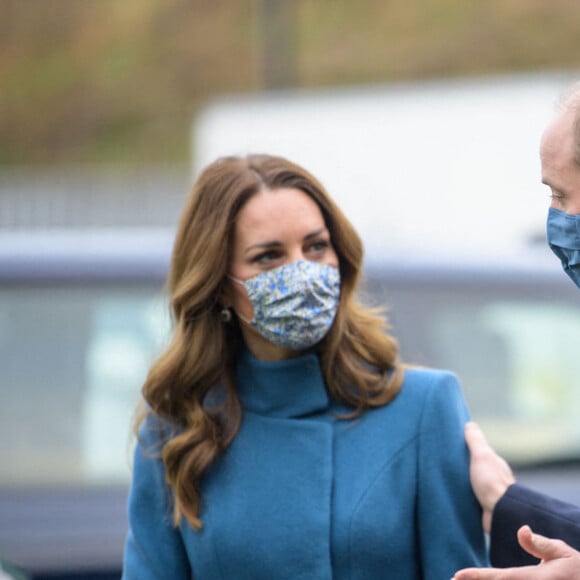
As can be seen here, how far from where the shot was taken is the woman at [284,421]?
297 cm

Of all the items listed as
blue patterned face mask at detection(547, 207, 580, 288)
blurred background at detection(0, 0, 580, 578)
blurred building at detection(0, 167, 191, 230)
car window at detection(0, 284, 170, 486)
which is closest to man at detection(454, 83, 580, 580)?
blue patterned face mask at detection(547, 207, 580, 288)

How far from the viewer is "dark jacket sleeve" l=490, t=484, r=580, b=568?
2795 mm

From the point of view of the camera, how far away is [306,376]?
3164mm

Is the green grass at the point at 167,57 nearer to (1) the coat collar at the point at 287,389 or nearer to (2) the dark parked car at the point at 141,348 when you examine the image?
(2) the dark parked car at the point at 141,348

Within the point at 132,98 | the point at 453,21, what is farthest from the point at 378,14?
the point at 132,98

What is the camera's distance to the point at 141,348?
4434mm

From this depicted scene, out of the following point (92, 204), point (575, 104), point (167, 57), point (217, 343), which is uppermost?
point (575, 104)

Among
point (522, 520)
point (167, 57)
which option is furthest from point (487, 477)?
point (167, 57)

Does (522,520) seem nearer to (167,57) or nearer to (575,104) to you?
(575,104)

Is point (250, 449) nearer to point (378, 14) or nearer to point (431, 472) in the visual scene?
point (431, 472)

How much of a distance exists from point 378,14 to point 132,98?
20.4 ft

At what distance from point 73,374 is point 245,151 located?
1.21 metres

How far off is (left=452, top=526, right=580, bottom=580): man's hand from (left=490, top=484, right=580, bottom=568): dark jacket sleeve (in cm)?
27

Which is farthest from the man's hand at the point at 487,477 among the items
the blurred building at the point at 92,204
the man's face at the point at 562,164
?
the blurred building at the point at 92,204
